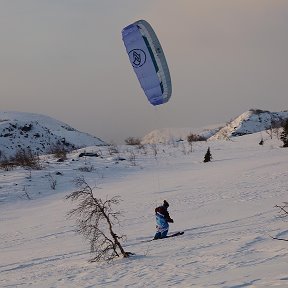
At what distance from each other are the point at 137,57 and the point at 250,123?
96.1 m

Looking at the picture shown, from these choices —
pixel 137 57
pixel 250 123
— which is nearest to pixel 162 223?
pixel 137 57

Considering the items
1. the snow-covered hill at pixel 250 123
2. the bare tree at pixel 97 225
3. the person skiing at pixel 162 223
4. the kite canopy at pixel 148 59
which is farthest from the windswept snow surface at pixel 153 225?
the snow-covered hill at pixel 250 123

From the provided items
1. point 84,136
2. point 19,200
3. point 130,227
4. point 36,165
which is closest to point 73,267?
point 130,227

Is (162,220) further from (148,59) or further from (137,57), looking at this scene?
(137,57)

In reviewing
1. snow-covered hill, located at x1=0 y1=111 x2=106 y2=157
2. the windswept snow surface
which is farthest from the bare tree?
snow-covered hill, located at x1=0 y1=111 x2=106 y2=157

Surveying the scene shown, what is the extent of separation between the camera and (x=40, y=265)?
1280 cm

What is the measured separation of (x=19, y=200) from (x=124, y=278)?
21438mm

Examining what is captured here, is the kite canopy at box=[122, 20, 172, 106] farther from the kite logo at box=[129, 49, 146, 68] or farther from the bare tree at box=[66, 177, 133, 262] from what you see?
the bare tree at box=[66, 177, 133, 262]

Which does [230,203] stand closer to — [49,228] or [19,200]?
[49,228]

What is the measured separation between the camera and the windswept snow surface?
30.4 feet

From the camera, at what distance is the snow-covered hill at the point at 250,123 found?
339 ft

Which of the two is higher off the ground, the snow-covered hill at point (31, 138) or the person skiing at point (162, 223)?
the snow-covered hill at point (31, 138)

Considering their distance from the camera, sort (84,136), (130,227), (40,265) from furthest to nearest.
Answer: (84,136), (130,227), (40,265)

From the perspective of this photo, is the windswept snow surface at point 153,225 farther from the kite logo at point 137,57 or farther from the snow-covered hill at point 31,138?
the snow-covered hill at point 31,138
